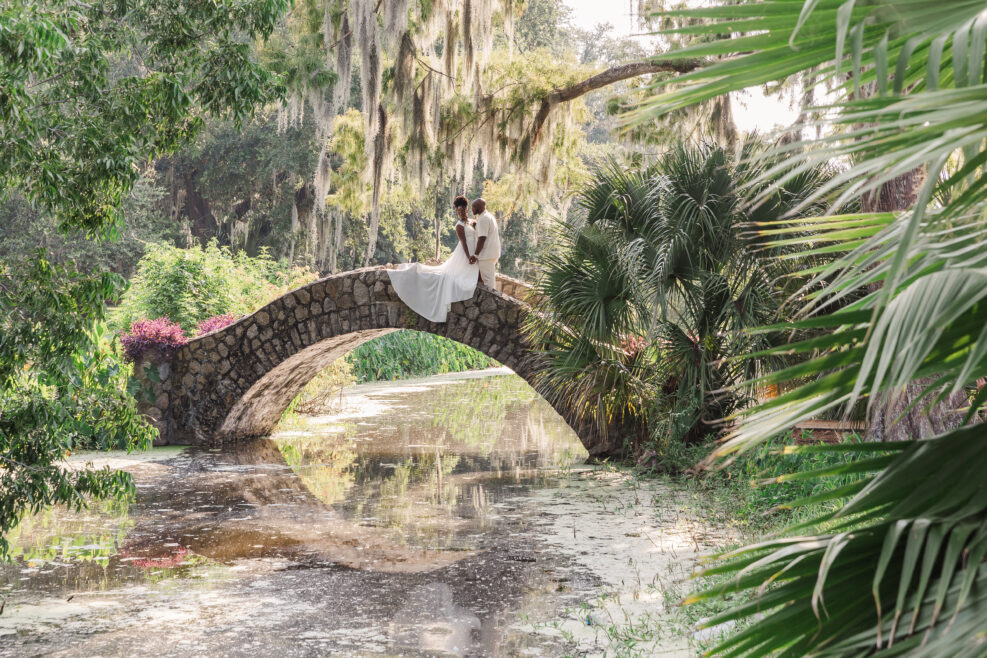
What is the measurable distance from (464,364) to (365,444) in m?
13.1

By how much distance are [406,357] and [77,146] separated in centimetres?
1776

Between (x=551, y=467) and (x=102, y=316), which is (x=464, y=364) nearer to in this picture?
(x=551, y=467)

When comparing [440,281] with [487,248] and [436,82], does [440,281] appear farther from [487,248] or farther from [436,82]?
[436,82]

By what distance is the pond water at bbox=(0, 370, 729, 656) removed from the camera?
518cm

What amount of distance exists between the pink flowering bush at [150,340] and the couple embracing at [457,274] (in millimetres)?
3202

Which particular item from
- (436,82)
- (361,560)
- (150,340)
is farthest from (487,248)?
(361,560)

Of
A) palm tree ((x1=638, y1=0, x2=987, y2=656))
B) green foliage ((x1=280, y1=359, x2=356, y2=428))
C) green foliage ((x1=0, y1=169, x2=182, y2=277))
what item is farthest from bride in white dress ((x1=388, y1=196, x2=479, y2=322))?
green foliage ((x1=0, y1=169, x2=182, y2=277))

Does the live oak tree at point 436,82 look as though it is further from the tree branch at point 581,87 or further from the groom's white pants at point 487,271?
the groom's white pants at point 487,271

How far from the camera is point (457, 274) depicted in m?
11.5

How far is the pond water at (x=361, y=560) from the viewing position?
17.0ft

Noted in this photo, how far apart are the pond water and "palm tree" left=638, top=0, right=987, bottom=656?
10.1 feet

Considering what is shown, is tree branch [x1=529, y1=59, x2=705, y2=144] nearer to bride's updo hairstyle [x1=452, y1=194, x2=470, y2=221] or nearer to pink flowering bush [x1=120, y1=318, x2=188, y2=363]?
bride's updo hairstyle [x1=452, y1=194, x2=470, y2=221]

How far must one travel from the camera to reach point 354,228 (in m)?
26.6

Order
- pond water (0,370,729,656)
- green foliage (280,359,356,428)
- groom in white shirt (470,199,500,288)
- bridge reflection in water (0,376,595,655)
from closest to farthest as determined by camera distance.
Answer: pond water (0,370,729,656), bridge reflection in water (0,376,595,655), groom in white shirt (470,199,500,288), green foliage (280,359,356,428)
